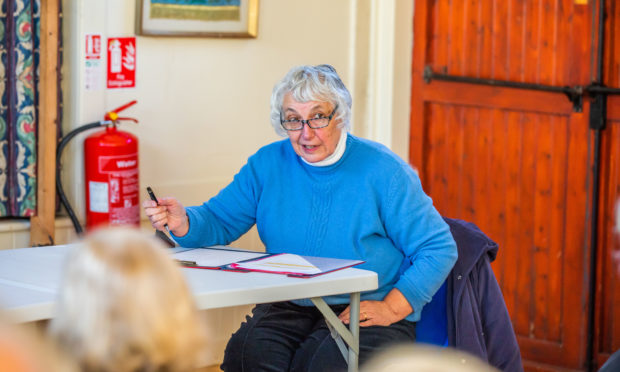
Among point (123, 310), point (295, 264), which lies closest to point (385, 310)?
point (295, 264)

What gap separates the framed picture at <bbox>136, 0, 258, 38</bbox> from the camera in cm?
360

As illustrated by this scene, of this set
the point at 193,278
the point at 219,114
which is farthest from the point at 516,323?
the point at 193,278

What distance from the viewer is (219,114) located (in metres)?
3.88

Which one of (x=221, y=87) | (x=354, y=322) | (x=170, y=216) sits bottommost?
(x=354, y=322)

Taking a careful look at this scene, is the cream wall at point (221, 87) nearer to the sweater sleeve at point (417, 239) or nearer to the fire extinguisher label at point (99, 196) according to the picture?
the fire extinguisher label at point (99, 196)

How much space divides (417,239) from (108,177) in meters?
1.32

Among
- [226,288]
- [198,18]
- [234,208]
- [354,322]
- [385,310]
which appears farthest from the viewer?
[198,18]

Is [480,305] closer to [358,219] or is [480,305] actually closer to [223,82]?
[358,219]

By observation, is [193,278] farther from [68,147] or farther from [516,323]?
[516,323]

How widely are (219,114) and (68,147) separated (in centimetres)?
66

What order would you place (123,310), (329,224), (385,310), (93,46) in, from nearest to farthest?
(123,310) → (385,310) → (329,224) → (93,46)

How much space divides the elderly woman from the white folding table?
0.14 m

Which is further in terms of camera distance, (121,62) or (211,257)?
(121,62)

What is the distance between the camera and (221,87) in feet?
12.7
